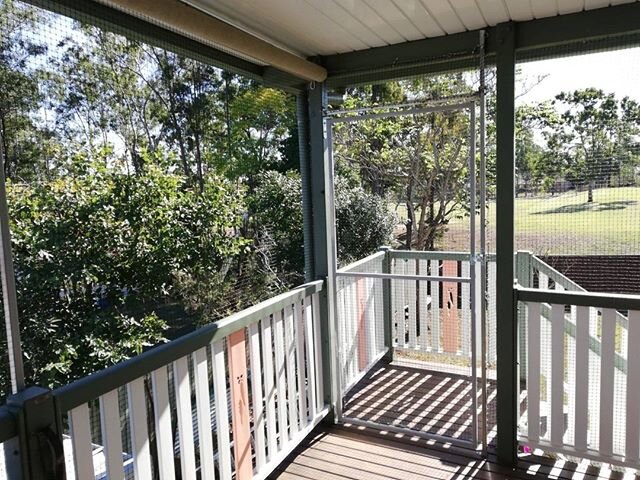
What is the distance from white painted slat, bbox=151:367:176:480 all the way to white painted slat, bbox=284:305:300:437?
911 millimetres

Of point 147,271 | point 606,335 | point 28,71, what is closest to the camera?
point 28,71

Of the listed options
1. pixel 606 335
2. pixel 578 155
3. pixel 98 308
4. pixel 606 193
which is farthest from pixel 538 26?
pixel 98 308

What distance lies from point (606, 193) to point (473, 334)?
983 mm

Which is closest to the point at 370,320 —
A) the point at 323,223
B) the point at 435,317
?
the point at 435,317

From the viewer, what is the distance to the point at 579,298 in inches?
93.3

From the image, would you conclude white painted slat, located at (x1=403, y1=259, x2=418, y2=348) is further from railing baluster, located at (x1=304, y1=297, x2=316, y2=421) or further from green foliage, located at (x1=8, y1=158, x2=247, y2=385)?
green foliage, located at (x1=8, y1=158, x2=247, y2=385)

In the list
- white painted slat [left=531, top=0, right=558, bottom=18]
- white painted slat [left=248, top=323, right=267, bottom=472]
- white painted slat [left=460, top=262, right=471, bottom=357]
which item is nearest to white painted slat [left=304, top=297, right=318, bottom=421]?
white painted slat [left=248, top=323, right=267, bottom=472]

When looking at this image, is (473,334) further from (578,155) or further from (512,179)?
(578,155)

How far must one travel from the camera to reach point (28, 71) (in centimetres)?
143

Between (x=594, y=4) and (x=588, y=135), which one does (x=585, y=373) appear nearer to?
(x=588, y=135)

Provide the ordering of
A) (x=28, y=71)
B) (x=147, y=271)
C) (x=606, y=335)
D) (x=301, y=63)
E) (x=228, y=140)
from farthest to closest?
(x=301, y=63), (x=606, y=335), (x=228, y=140), (x=147, y=271), (x=28, y=71)

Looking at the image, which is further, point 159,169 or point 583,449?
point 583,449

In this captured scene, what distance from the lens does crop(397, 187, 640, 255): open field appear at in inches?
87.8

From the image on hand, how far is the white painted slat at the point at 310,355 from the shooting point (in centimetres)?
284
